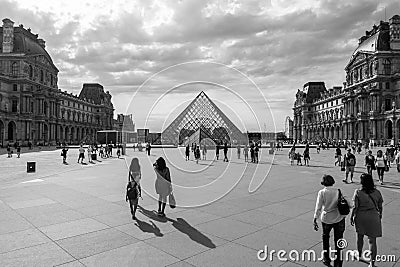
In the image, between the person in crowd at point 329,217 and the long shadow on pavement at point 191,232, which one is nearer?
the person in crowd at point 329,217

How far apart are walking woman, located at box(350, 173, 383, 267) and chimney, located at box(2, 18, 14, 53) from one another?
264 ft

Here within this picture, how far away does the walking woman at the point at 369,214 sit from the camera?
4586 mm

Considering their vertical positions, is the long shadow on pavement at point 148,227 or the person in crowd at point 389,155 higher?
the person in crowd at point 389,155

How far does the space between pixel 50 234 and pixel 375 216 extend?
19.2 feet

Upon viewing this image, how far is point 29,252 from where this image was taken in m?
5.14

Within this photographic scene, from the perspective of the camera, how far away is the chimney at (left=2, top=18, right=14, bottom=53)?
68500 millimetres

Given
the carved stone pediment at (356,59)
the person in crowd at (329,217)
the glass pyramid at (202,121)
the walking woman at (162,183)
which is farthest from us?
the carved stone pediment at (356,59)

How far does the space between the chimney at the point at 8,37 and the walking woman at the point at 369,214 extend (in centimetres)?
8042

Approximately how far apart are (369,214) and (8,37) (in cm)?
8246

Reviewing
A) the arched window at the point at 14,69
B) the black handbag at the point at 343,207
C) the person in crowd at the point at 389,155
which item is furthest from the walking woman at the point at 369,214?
the arched window at the point at 14,69

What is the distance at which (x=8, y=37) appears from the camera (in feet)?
227

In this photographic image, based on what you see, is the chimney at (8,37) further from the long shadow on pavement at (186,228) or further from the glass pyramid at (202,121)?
the long shadow on pavement at (186,228)

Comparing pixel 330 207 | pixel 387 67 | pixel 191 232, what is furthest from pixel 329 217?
pixel 387 67

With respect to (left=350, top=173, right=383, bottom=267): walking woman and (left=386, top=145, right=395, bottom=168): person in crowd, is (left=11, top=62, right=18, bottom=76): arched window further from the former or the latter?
(left=350, top=173, right=383, bottom=267): walking woman
